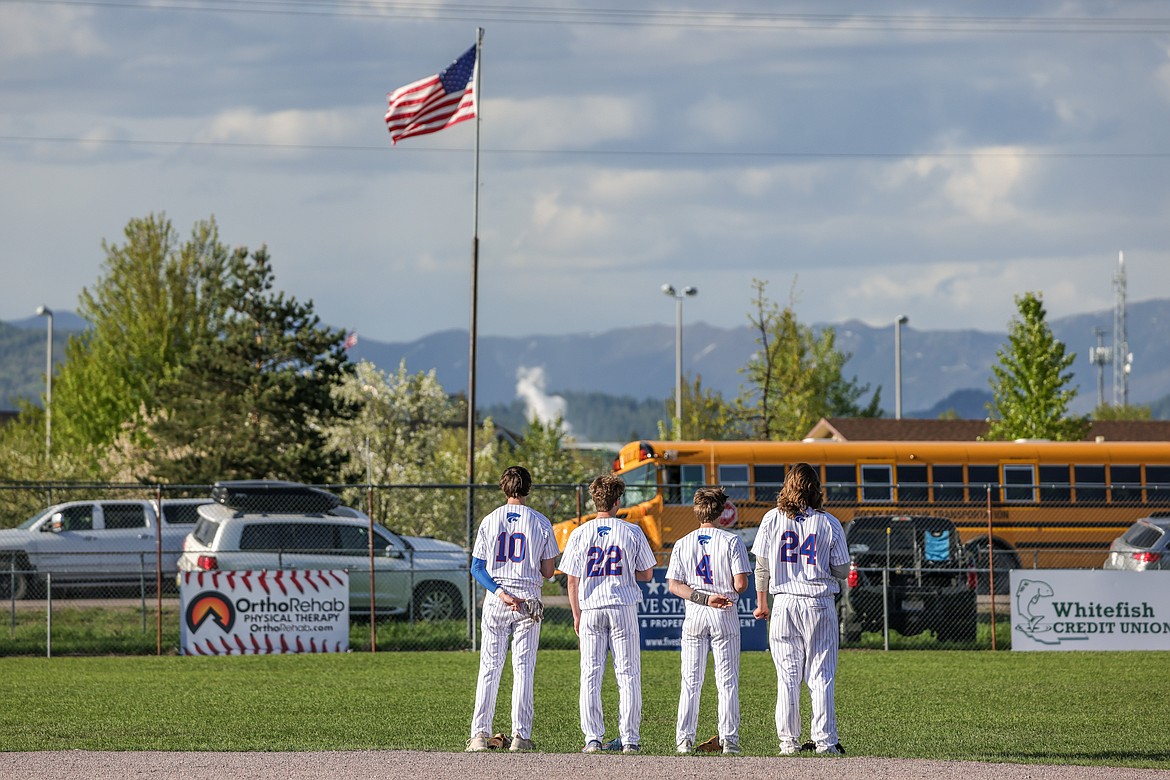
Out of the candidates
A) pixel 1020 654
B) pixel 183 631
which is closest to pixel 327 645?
pixel 183 631

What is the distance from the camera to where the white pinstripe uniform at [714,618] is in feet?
31.9

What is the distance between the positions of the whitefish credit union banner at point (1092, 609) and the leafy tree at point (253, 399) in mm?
22034

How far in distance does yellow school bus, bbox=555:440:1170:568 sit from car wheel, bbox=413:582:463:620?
12.7 ft

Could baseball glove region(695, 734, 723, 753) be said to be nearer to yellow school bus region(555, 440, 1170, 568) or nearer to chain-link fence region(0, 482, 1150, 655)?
chain-link fence region(0, 482, 1150, 655)

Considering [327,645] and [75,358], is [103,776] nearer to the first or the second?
[327,645]

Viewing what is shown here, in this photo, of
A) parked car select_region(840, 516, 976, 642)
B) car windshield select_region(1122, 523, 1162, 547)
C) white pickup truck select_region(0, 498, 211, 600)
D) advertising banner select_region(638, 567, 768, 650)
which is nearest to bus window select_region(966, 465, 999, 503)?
car windshield select_region(1122, 523, 1162, 547)

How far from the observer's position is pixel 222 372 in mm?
38781

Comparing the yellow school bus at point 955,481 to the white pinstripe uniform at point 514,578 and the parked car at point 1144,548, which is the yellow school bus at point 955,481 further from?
the white pinstripe uniform at point 514,578

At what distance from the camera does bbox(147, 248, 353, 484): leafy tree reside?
37.3 m

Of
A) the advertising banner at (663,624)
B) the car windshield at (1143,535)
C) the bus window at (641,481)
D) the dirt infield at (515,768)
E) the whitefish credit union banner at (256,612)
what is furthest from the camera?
the bus window at (641,481)

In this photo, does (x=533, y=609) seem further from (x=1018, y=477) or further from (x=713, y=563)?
(x=1018, y=477)

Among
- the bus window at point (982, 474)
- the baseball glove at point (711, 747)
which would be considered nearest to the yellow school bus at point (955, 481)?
the bus window at point (982, 474)

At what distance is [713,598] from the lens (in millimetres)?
9695

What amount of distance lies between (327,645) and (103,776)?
10.1m
